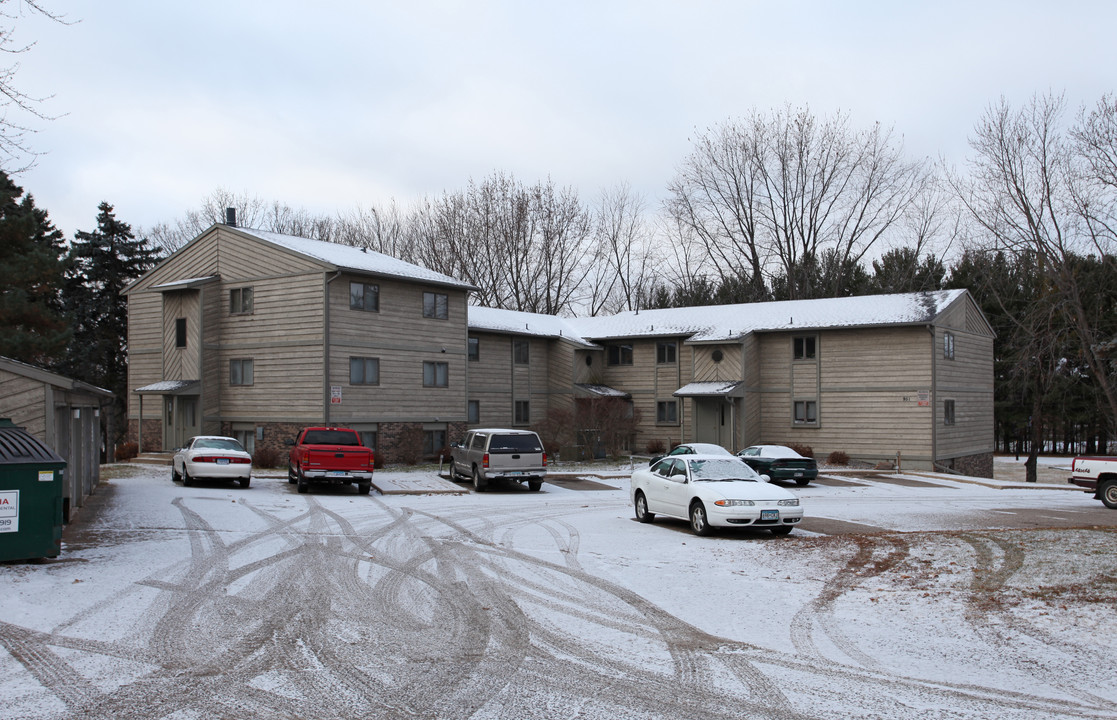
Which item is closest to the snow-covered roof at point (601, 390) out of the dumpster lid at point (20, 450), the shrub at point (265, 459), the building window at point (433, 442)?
the building window at point (433, 442)

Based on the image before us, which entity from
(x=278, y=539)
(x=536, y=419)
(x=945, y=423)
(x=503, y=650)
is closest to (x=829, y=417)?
(x=945, y=423)

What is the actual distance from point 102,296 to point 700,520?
142 feet

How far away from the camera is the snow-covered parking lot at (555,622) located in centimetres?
664

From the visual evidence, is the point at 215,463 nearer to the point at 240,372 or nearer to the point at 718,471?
the point at 240,372

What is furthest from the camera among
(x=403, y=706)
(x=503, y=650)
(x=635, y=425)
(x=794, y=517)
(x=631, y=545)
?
(x=635, y=425)

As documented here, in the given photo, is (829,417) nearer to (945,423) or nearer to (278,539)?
(945,423)

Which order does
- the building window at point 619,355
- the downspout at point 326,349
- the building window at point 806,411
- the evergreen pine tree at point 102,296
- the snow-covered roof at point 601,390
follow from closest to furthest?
the downspout at point 326,349 < the building window at point 806,411 < the snow-covered roof at point 601,390 < the building window at point 619,355 < the evergreen pine tree at point 102,296

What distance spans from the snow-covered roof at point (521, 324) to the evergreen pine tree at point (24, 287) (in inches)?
629

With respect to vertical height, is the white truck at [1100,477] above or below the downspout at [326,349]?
below

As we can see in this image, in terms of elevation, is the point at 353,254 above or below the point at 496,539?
above

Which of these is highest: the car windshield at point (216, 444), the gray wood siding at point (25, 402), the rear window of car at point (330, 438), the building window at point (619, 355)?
the building window at point (619, 355)

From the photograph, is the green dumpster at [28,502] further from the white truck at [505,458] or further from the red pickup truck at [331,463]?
the white truck at [505,458]

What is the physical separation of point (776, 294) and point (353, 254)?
30917 mm

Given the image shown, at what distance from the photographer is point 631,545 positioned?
14758mm
